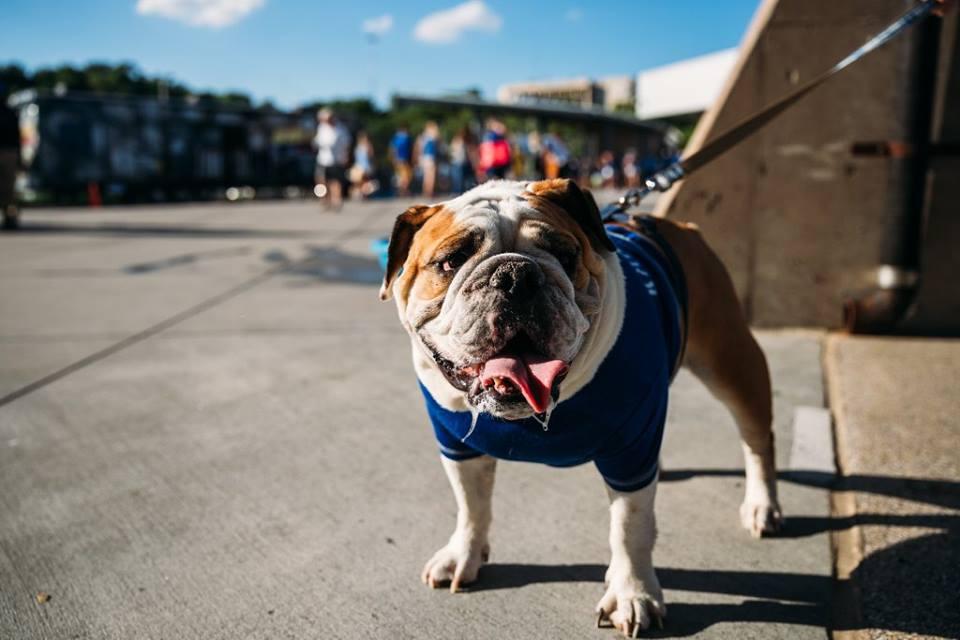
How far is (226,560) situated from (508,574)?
1.01m

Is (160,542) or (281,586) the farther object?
(160,542)

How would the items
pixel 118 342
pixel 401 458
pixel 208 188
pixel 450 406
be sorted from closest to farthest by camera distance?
pixel 450 406, pixel 401 458, pixel 118 342, pixel 208 188

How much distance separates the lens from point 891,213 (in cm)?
513

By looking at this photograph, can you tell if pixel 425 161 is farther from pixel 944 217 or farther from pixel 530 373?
pixel 530 373

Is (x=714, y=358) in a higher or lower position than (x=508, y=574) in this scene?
higher

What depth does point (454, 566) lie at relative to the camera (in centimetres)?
256

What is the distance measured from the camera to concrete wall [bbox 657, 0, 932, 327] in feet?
16.7

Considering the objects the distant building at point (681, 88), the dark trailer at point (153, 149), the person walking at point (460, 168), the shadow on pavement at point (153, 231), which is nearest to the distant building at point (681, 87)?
the distant building at point (681, 88)

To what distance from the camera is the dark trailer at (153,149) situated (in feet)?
74.7

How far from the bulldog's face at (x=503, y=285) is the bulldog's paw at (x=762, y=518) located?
4.07 feet

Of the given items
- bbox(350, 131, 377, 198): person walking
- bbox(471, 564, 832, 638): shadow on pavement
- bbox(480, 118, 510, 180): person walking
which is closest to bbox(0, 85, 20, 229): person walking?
bbox(480, 118, 510, 180): person walking

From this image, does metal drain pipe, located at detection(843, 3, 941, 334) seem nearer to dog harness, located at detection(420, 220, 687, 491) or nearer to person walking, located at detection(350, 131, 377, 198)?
dog harness, located at detection(420, 220, 687, 491)

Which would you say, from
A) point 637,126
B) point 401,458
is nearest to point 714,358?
point 401,458

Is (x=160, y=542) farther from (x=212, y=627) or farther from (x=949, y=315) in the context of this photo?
(x=949, y=315)
